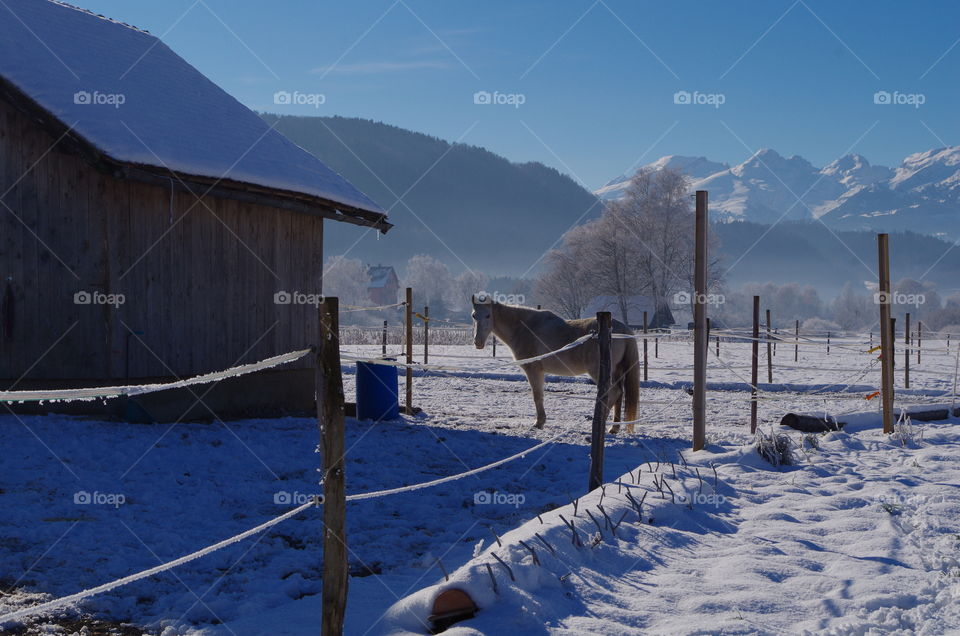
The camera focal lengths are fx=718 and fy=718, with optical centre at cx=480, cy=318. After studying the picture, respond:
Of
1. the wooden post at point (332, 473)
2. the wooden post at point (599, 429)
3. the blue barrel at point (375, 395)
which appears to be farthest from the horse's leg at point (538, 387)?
the wooden post at point (332, 473)

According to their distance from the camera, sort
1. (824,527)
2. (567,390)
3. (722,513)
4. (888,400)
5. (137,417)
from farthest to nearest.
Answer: (567,390) < (137,417) < (888,400) < (722,513) < (824,527)

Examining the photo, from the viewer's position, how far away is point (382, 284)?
380 ft

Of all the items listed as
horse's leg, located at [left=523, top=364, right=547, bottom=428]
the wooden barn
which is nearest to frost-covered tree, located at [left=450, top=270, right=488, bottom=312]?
the wooden barn

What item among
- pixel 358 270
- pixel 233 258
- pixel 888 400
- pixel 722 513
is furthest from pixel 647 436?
pixel 358 270

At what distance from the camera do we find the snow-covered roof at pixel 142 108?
27.2 ft

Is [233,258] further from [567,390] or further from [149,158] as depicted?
[567,390]

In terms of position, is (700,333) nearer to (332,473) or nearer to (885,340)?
(885,340)

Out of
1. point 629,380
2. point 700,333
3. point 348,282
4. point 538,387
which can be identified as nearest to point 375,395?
point 538,387

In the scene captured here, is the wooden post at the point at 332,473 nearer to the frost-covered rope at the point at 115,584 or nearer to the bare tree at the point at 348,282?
the frost-covered rope at the point at 115,584

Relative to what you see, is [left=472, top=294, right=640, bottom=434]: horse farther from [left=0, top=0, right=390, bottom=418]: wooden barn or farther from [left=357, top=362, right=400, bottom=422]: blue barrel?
[left=0, top=0, right=390, bottom=418]: wooden barn

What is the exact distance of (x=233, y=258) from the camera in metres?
9.88

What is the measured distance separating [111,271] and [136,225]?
2.14 ft

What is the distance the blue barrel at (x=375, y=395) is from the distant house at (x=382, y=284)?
339 ft

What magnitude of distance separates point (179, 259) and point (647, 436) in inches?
260
